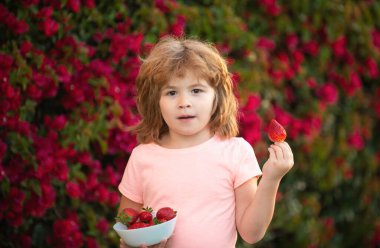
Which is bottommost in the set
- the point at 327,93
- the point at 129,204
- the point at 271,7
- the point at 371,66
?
the point at 129,204

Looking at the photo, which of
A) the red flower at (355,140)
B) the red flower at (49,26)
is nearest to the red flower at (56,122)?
A: the red flower at (49,26)

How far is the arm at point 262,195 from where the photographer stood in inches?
95.9

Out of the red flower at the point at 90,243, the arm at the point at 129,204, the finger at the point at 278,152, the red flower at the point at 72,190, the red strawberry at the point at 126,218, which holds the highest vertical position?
the finger at the point at 278,152

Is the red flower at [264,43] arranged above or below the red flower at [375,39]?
below

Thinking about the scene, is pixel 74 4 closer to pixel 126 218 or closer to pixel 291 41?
pixel 126 218

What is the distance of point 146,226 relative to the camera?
8.05 feet

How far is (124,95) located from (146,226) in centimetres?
127

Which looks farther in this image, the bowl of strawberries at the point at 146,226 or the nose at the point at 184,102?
the nose at the point at 184,102

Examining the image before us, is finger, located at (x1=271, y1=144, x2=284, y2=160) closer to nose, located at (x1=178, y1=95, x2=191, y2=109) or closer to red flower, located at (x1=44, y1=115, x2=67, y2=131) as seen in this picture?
nose, located at (x1=178, y1=95, x2=191, y2=109)

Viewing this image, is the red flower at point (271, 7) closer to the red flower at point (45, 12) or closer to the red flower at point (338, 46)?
the red flower at point (338, 46)

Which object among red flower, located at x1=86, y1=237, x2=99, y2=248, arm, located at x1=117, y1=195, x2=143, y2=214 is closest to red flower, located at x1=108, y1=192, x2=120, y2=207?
red flower, located at x1=86, y1=237, x2=99, y2=248

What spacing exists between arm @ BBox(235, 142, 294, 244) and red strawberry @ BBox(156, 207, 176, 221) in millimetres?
273

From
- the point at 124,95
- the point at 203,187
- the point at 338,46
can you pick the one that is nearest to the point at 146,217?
the point at 203,187

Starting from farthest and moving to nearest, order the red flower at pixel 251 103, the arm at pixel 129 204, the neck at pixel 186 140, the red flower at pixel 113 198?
the red flower at pixel 251 103, the red flower at pixel 113 198, the arm at pixel 129 204, the neck at pixel 186 140
